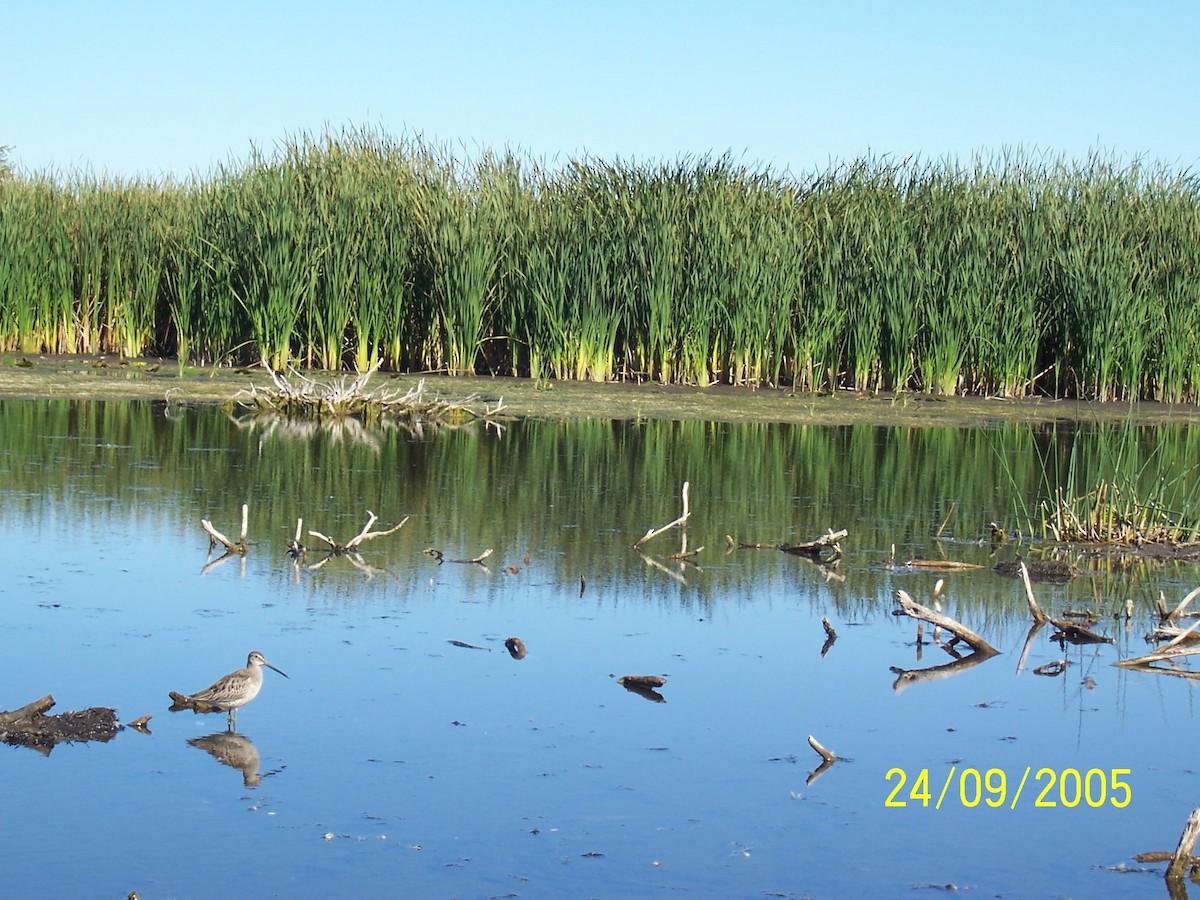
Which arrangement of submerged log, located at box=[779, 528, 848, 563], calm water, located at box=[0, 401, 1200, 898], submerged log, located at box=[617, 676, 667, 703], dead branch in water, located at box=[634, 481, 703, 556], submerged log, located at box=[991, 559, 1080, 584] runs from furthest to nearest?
submerged log, located at box=[779, 528, 848, 563], dead branch in water, located at box=[634, 481, 703, 556], submerged log, located at box=[991, 559, 1080, 584], submerged log, located at box=[617, 676, 667, 703], calm water, located at box=[0, 401, 1200, 898]

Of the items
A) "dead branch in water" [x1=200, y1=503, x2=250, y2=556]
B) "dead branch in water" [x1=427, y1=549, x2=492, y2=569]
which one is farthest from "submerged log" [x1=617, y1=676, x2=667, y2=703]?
"dead branch in water" [x1=200, y1=503, x2=250, y2=556]

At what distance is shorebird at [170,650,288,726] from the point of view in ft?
14.9

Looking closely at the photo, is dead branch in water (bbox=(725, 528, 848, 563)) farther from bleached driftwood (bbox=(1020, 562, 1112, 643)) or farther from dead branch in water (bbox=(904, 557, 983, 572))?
bleached driftwood (bbox=(1020, 562, 1112, 643))

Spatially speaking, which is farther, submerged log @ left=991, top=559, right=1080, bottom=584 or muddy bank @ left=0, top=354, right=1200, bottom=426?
muddy bank @ left=0, top=354, right=1200, bottom=426

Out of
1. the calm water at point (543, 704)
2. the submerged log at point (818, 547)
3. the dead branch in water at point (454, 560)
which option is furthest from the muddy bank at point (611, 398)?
the dead branch in water at point (454, 560)

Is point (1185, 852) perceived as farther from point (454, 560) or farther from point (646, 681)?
point (454, 560)

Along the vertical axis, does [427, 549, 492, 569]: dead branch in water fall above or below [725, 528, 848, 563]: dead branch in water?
below

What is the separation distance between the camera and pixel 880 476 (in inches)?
421

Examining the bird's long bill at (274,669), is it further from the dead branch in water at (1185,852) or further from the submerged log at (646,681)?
the dead branch in water at (1185,852)

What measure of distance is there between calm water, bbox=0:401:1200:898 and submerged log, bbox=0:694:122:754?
8 centimetres

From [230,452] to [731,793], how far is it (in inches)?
289

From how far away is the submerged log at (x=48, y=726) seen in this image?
4.33 m

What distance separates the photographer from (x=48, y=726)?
172 inches

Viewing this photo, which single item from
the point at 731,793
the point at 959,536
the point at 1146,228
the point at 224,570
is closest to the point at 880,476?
the point at 959,536
